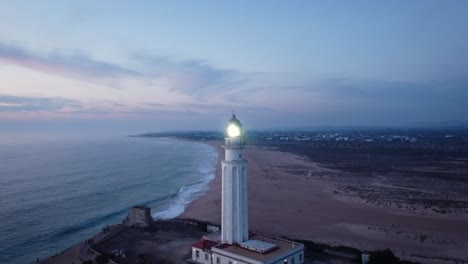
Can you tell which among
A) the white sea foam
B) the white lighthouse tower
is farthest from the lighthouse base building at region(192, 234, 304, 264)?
the white sea foam

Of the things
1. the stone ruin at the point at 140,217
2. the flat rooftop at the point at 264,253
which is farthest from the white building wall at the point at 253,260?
the stone ruin at the point at 140,217

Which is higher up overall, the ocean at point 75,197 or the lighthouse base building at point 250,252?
the lighthouse base building at point 250,252

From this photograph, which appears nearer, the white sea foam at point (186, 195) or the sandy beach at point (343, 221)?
the sandy beach at point (343, 221)

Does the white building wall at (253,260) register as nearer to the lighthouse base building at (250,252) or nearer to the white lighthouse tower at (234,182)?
the lighthouse base building at (250,252)

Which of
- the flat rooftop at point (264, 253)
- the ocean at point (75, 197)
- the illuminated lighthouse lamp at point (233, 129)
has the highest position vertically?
the illuminated lighthouse lamp at point (233, 129)

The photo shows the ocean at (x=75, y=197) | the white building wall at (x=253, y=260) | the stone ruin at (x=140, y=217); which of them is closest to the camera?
the white building wall at (x=253, y=260)
